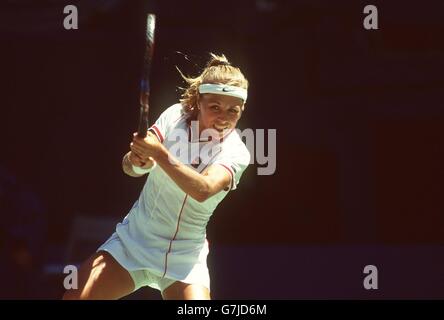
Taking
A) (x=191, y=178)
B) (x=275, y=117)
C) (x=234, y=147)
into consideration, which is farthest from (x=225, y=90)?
(x=275, y=117)

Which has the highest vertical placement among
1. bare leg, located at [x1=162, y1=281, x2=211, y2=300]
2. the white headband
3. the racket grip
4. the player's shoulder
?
the white headband

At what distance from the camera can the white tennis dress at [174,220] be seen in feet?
12.6

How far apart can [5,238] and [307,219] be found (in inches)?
70.6

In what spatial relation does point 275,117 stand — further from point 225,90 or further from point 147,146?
point 147,146

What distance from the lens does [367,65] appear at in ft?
20.2

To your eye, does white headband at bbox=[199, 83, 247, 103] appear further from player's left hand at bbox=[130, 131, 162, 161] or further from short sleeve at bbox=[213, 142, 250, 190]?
player's left hand at bbox=[130, 131, 162, 161]

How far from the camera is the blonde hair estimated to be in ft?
12.8

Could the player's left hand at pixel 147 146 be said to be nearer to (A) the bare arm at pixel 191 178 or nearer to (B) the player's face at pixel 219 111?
(A) the bare arm at pixel 191 178

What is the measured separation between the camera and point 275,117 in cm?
623

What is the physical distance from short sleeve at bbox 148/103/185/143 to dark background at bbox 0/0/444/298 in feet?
6.35

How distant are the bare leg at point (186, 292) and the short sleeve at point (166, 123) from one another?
525 mm

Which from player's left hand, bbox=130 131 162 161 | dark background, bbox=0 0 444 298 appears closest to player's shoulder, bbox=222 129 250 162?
player's left hand, bbox=130 131 162 161

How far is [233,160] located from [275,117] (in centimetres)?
243
